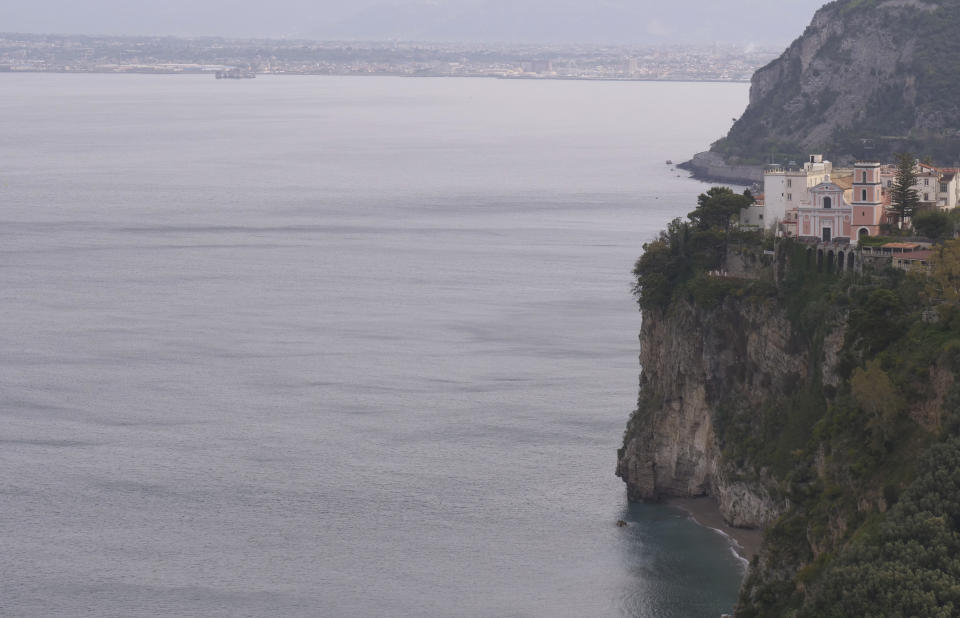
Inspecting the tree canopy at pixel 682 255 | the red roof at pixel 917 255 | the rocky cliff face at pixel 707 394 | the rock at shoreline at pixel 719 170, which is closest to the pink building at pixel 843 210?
the tree canopy at pixel 682 255

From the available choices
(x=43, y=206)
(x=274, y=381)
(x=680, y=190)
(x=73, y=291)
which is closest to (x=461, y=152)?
(x=680, y=190)

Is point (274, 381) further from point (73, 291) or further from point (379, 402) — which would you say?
point (73, 291)

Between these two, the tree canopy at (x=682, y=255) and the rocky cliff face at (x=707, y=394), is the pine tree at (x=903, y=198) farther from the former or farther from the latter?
the rocky cliff face at (x=707, y=394)

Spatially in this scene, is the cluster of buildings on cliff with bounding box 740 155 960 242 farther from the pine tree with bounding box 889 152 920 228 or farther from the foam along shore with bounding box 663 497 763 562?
the foam along shore with bounding box 663 497 763 562

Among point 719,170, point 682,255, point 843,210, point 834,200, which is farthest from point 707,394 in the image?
point 719,170

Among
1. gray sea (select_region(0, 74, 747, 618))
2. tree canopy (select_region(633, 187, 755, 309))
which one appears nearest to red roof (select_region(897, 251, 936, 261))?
tree canopy (select_region(633, 187, 755, 309))

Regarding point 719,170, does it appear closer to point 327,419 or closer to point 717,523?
point 327,419

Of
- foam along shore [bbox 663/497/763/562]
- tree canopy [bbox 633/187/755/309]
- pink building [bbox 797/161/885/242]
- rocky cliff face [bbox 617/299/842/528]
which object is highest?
pink building [bbox 797/161/885/242]
